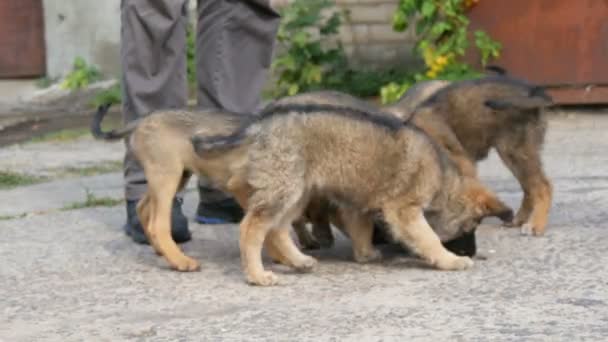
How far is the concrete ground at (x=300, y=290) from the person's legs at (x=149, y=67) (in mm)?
164

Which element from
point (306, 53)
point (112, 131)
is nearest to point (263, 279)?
point (112, 131)

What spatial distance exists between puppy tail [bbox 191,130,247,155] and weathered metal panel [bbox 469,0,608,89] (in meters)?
4.11

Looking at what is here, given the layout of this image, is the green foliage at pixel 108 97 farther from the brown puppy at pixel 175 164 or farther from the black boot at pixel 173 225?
the brown puppy at pixel 175 164

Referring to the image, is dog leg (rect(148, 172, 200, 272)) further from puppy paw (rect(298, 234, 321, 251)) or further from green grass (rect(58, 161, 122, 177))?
green grass (rect(58, 161, 122, 177))

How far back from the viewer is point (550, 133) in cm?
761

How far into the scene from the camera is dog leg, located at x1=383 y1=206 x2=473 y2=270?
14.6 feet

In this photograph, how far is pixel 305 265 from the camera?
450 centimetres

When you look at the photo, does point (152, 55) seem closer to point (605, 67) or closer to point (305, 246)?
point (305, 246)

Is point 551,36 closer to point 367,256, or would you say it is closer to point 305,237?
point 305,237

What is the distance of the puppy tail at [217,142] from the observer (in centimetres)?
437

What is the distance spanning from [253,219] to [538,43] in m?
4.32

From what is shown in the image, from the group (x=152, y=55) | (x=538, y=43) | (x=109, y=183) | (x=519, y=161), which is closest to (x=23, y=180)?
(x=109, y=183)

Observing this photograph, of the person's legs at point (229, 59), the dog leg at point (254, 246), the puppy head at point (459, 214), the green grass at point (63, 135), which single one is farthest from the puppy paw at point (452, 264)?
the green grass at point (63, 135)

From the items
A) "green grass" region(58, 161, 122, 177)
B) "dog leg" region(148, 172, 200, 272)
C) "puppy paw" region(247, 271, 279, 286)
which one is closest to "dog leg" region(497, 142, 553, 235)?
"puppy paw" region(247, 271, 279, 286)
